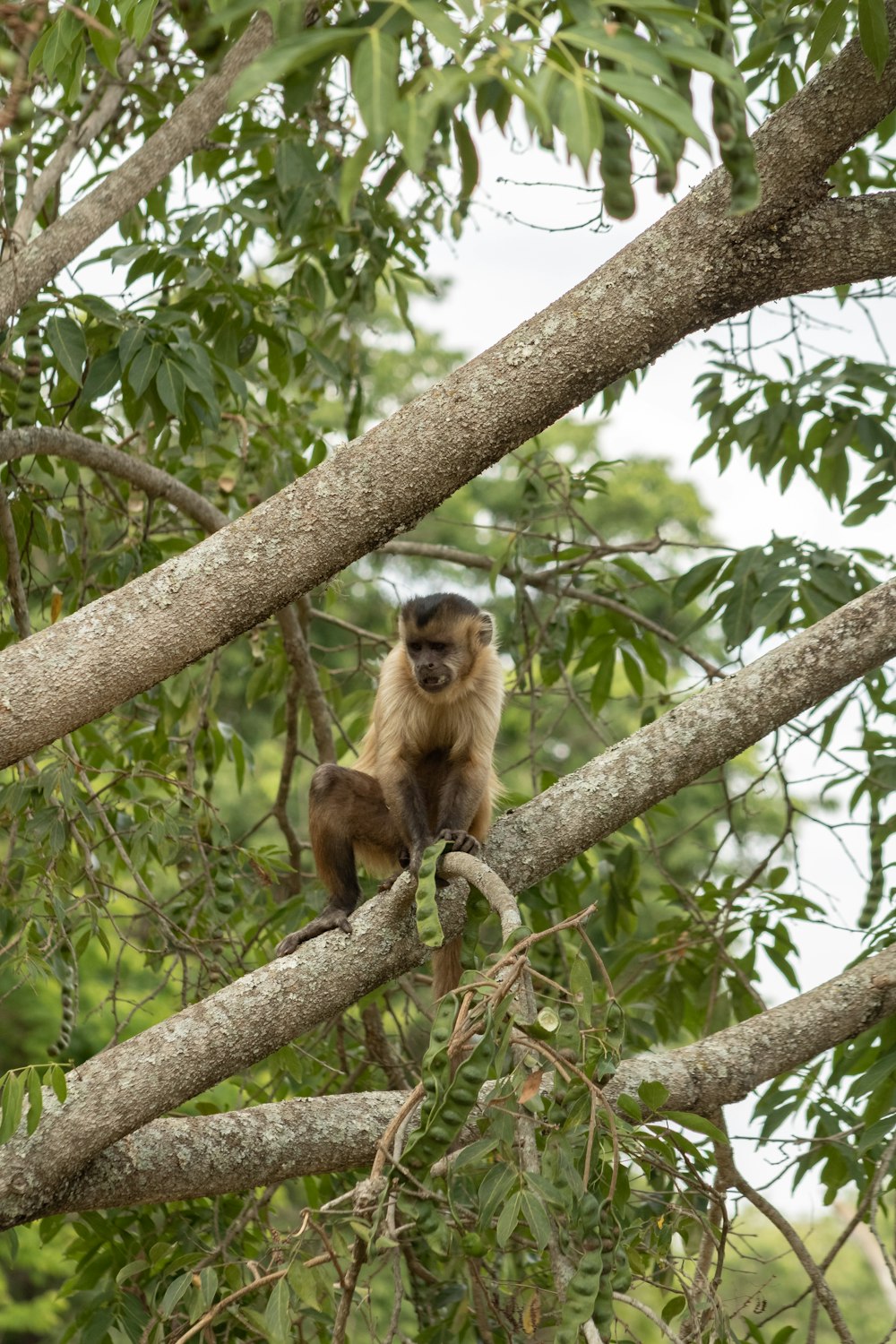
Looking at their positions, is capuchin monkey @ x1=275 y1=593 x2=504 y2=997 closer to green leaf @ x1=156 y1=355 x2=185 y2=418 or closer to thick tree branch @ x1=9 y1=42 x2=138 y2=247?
green leaf @ x1=156 y1=355 x2=185 y2=418

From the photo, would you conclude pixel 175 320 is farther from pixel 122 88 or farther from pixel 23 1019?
pixel 23 1019

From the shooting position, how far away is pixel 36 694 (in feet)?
7.83

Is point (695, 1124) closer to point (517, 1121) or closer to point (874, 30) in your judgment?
point (517, 1121)

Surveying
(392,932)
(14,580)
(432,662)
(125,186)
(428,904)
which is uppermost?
(125,186)

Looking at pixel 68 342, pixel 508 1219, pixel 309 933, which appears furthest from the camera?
pixel 309 933

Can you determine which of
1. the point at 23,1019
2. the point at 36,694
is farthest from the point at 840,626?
the point at 23,1019

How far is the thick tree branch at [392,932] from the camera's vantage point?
2.77 metres

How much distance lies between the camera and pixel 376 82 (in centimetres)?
146

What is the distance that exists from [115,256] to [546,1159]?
120 inches

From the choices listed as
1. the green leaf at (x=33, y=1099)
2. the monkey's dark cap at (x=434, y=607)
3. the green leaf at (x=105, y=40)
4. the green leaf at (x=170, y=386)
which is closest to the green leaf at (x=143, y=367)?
the green leaf at (x=170, y=386)

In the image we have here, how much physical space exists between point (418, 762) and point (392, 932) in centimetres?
174

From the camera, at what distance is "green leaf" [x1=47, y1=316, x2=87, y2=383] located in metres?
3.58

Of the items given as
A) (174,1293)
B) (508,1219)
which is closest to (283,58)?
(508,1219)

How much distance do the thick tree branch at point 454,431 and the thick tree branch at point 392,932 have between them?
772 millimetres
